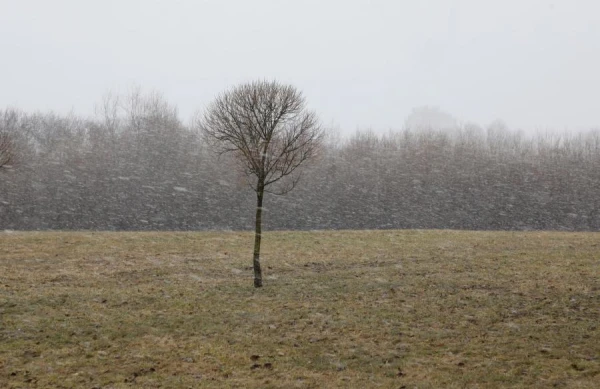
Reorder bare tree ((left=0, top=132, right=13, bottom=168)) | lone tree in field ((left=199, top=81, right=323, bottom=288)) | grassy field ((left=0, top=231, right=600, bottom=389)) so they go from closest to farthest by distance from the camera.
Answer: grassy field ((left=0, top=231, right=600, bottom=389))
lone tree in field ((left=199, top=81, right=323, bottom=288))
bare tree ((left=0, top=132, right=13, bottom=168))

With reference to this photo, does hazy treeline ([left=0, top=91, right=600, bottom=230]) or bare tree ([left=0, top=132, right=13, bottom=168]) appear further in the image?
hazy treeline ([left=0, top=91, right=600, bottom=230])

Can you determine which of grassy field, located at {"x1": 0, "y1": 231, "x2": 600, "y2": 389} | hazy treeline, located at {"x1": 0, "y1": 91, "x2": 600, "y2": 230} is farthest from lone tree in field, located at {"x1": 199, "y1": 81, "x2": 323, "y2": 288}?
hazy treeline, located at {"x1": 0, "y1": 91, "x2": 600, "y2": 230}

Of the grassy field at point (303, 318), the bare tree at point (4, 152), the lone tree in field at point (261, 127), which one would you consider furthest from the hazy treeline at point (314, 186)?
the lone tree in field at point (261, 127)

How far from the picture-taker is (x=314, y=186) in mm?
48625

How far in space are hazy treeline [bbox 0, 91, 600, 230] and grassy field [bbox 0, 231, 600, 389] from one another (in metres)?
19.5

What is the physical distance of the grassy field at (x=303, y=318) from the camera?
9609 mm

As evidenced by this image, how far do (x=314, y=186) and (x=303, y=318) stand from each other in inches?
1401

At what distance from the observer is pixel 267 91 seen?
Result: 1684cm

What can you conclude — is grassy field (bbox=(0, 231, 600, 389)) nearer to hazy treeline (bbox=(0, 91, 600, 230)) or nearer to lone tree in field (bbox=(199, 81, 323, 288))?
lone tree in field (bbox=(199, 81, 323, 288))

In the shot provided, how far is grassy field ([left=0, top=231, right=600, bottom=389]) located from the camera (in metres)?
9.61

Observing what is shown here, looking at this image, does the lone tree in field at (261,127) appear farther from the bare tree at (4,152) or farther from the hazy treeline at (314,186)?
the hazy treeline at (314,186)

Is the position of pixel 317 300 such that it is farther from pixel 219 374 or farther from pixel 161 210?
pixel 161 210

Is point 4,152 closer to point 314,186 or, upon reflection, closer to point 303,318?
point 303,318

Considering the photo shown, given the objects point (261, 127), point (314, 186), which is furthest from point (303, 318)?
point (314, 186)
